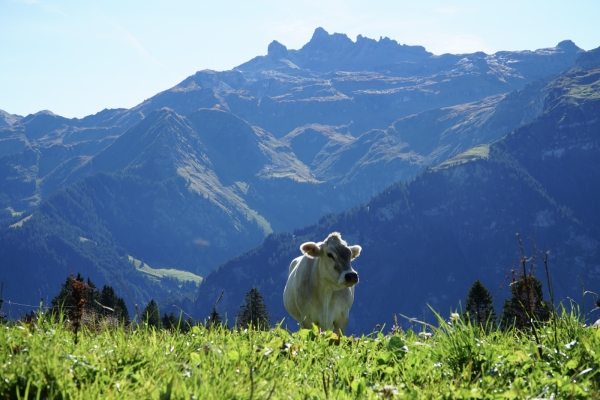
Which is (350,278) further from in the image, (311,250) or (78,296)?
(78,296)

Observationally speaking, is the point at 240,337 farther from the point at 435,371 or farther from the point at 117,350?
the point at 435,371

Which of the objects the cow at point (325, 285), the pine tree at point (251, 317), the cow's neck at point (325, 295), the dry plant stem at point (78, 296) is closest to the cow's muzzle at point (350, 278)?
the cow at point (325, 285)

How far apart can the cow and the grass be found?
6.63 metres

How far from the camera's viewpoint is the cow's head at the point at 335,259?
16156 millimetres

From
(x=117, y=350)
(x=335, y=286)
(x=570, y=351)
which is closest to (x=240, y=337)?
(x=117, y=350)

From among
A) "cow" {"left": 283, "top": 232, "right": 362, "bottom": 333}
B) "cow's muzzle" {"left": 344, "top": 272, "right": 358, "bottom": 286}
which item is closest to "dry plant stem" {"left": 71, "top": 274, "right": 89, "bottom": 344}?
"cow's muzzle" {"left": 344, "top": 272, "right": 358, "bottom": 286}

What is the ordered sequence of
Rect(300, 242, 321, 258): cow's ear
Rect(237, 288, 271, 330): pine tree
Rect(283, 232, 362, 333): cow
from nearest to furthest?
Rect(237, 288, 271, 330): pine tree, Rect(283, 232, 362, 333): cow, Rect(300, 242, 321, 258): cow's ear

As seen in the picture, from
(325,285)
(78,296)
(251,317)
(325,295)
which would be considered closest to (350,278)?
(325,285)

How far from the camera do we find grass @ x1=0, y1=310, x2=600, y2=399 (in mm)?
6508

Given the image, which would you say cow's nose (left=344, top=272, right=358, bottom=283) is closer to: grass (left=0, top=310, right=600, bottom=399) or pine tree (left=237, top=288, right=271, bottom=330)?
pine tree (left=237, top=288, right=271, bottom=330)

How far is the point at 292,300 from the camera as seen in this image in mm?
19375

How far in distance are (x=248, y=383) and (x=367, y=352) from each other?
11.5 feet

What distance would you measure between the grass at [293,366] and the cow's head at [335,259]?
5.93 metres

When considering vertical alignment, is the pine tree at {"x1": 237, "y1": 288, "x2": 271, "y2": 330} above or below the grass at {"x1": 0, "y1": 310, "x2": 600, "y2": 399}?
below
